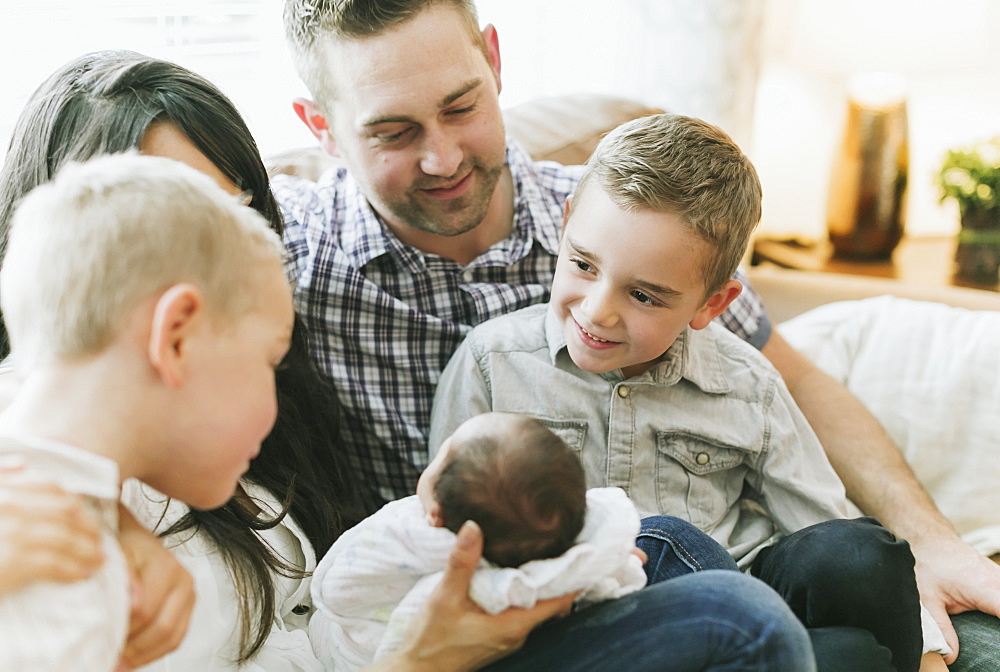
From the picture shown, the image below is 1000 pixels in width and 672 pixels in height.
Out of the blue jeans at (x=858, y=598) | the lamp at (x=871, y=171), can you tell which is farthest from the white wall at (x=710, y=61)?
the blue jeans at (x=858, y=598)

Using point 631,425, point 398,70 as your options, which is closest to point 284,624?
point 631,425

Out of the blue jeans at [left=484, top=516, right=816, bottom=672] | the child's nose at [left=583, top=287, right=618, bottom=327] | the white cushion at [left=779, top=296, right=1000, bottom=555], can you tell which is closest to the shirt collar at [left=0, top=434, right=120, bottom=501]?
the blue jeans at [left=484, top=516, right=816, bottom=672]

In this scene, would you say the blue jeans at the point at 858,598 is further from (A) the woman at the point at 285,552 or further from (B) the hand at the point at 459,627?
(B) the hand at the point at 459,627

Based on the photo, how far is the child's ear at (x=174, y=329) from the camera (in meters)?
0.70

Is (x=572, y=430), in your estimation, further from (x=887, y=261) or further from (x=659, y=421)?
(x=887, y=261)

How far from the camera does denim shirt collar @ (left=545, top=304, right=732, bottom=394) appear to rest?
1.36 metres

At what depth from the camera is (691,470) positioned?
4.51ft

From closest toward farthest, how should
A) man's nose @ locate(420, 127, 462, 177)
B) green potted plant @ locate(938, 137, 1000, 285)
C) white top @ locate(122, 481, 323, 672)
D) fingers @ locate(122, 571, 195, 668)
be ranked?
fingers @ locate(122, 571, 195, 668), white top @ locate(122, 481, 323, 672), man's nose @ locate(420, 127, 462, 177), green potted plant @ locate(938, 137, 1000, 285)

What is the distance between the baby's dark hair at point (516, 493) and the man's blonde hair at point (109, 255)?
1.00 ft

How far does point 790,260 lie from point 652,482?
1664mm

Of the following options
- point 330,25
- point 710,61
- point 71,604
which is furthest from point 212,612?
point 710,61

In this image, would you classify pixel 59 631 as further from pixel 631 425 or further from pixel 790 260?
pixel 790 260

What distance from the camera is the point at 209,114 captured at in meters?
1.17

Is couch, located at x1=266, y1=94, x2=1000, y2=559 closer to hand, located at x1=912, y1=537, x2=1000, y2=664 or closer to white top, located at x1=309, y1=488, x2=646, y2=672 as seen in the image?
hand, located at x1=912, y1=537, x2=1000, y2=664
